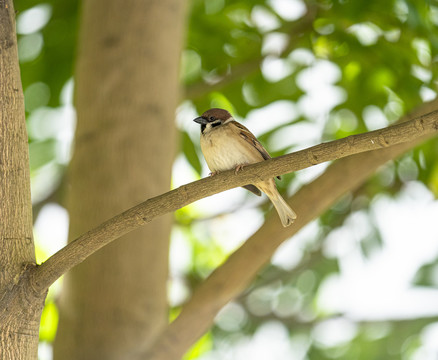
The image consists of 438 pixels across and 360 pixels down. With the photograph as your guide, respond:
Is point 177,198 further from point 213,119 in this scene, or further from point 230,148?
point 213,119

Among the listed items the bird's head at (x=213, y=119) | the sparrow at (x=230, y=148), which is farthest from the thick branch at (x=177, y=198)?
the bird's head at (x=213, y=119)

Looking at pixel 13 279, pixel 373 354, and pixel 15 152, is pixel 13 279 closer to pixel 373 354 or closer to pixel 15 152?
pixel 15 152

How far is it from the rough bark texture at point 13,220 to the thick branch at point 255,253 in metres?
1.01

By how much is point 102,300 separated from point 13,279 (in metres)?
1.33

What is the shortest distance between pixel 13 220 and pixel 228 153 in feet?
5.27

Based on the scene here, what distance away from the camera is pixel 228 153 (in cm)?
374

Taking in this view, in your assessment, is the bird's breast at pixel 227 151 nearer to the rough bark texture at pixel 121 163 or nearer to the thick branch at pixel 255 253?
the rough bark texture at pixel 121 163

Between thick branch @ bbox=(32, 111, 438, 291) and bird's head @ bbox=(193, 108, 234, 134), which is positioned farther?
bird's head @ bbox=(193, 108, 234, 134)

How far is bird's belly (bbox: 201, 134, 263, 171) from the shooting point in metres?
3.73

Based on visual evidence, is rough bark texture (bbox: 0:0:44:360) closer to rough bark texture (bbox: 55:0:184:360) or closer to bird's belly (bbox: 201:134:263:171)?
rough bark texture (bbox: 55:0:184:360)

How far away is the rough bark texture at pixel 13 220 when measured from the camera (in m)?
2.29

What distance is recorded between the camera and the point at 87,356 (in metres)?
3.53

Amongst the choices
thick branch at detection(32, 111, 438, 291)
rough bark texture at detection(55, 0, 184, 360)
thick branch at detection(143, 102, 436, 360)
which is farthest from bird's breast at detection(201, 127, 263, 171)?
thick branch at detection(32, 111, 438, 291)

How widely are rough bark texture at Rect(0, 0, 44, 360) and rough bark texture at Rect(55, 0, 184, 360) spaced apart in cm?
126
